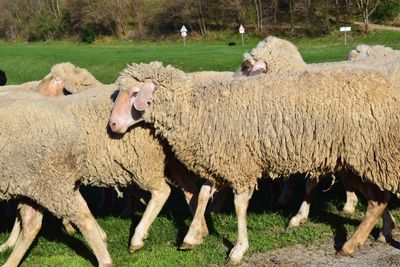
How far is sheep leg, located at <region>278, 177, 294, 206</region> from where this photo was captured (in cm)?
767

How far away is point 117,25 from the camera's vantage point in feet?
198

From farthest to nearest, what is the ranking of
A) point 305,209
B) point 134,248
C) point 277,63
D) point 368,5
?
point 368,5 → point 277,63 → point 305,209 → point 134,248

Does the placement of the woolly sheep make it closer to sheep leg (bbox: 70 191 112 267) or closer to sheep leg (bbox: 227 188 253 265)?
sheep leg (bbox: 70 191 112 267)

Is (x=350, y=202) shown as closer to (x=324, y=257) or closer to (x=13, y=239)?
(x=324, y=257)

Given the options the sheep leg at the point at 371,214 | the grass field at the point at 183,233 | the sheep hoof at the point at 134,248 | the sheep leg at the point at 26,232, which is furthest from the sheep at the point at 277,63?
the sheep leg at the point at 26,232

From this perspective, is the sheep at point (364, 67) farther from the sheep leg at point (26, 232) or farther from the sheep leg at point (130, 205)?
the sheep leg at point (26, 232)

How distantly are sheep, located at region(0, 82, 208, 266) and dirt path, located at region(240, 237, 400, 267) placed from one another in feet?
3.20

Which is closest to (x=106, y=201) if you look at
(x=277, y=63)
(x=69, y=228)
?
(x=69, y=228)

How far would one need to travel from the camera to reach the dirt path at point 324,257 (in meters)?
5.58

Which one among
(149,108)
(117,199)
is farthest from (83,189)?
(149,108)

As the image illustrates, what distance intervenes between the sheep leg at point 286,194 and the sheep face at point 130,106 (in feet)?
8.32

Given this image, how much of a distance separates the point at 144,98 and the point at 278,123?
129 cm

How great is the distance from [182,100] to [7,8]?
80.6m

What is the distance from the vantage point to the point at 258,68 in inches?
292
